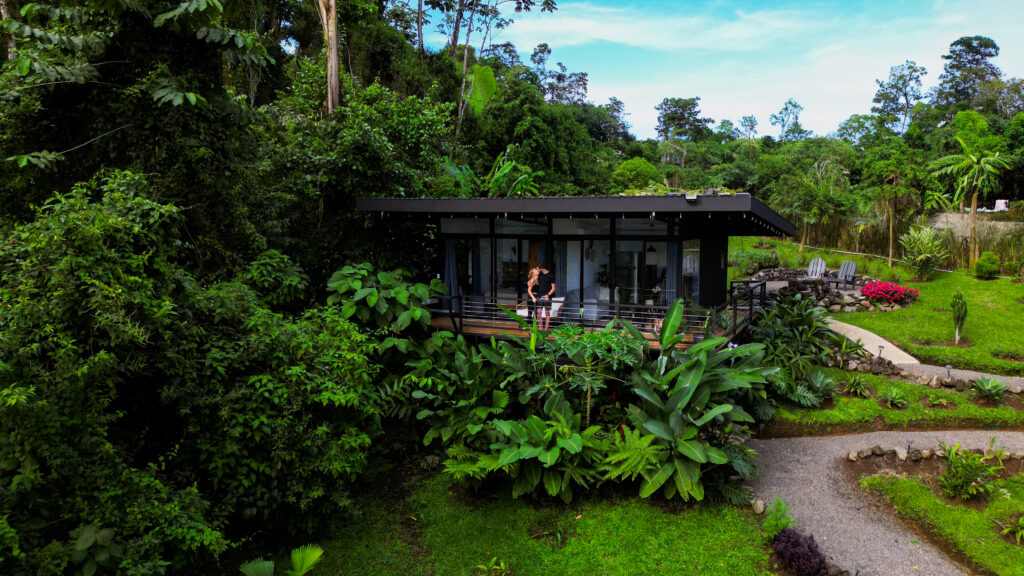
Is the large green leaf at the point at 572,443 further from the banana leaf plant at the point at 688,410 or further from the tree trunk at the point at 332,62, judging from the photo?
the tree trunk at the point at 332,62

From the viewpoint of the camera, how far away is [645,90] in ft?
201

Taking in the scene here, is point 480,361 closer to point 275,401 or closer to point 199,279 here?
point 275,401

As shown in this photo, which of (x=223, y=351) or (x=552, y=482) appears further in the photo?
(x=552, y=482)

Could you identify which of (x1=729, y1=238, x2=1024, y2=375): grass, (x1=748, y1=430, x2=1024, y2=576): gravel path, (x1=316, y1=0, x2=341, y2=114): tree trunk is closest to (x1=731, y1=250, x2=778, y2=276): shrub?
(x1=729, y1=238, x2=1024, y2=375): grass

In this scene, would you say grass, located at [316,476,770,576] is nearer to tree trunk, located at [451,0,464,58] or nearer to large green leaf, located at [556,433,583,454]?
large green leaf, located at [556,433,583,454]

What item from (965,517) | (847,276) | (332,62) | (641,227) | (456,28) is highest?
(456,28)

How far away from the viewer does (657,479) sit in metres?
6.54

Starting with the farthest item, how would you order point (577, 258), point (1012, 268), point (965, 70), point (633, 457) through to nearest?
point (965, 70) < point (1012, 268) < point (577, 258) < point (633, 457)

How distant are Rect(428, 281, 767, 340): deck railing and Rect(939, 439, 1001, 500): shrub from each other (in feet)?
11.6

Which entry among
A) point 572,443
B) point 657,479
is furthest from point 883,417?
point 572,443

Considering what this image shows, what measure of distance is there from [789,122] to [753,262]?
41.7m

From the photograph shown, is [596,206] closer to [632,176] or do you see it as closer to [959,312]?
[959,312]

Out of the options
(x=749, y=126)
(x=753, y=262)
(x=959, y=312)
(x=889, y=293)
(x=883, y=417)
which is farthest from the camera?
(x=749, y=126)

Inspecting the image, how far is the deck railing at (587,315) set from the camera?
912 centimetres
